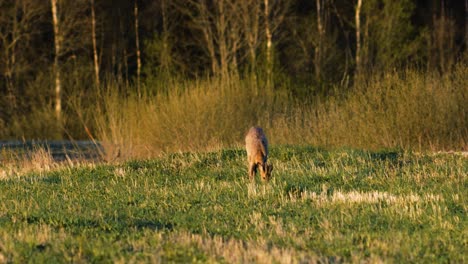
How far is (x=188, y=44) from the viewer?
35.2 meters

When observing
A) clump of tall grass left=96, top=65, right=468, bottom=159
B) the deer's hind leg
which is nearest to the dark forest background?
clump of tall grass left=96, top=65, right=468, bottom=159

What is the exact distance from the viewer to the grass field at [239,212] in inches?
292

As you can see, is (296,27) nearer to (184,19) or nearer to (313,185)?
(184,19)

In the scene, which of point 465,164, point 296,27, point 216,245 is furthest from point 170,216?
point 296,27

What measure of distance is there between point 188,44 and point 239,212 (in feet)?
85.9

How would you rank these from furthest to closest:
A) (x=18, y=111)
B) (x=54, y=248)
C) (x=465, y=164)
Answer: (x=18, y=111), (x=465, y=164), (x=54, y=248)

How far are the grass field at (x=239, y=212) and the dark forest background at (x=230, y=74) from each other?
5.08 meters

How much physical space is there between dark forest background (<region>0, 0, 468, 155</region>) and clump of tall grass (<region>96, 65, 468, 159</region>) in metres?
0.03

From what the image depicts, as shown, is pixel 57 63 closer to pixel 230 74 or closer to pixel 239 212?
pixel 230 74

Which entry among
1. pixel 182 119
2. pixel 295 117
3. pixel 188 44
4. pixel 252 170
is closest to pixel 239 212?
pixel 252 170

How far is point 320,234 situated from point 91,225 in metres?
2.21

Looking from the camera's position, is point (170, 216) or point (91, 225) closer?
point (91, 225)

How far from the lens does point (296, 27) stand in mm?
38500

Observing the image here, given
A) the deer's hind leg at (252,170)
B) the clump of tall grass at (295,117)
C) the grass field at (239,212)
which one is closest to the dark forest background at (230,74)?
the clump of tall grass at (295,117)
